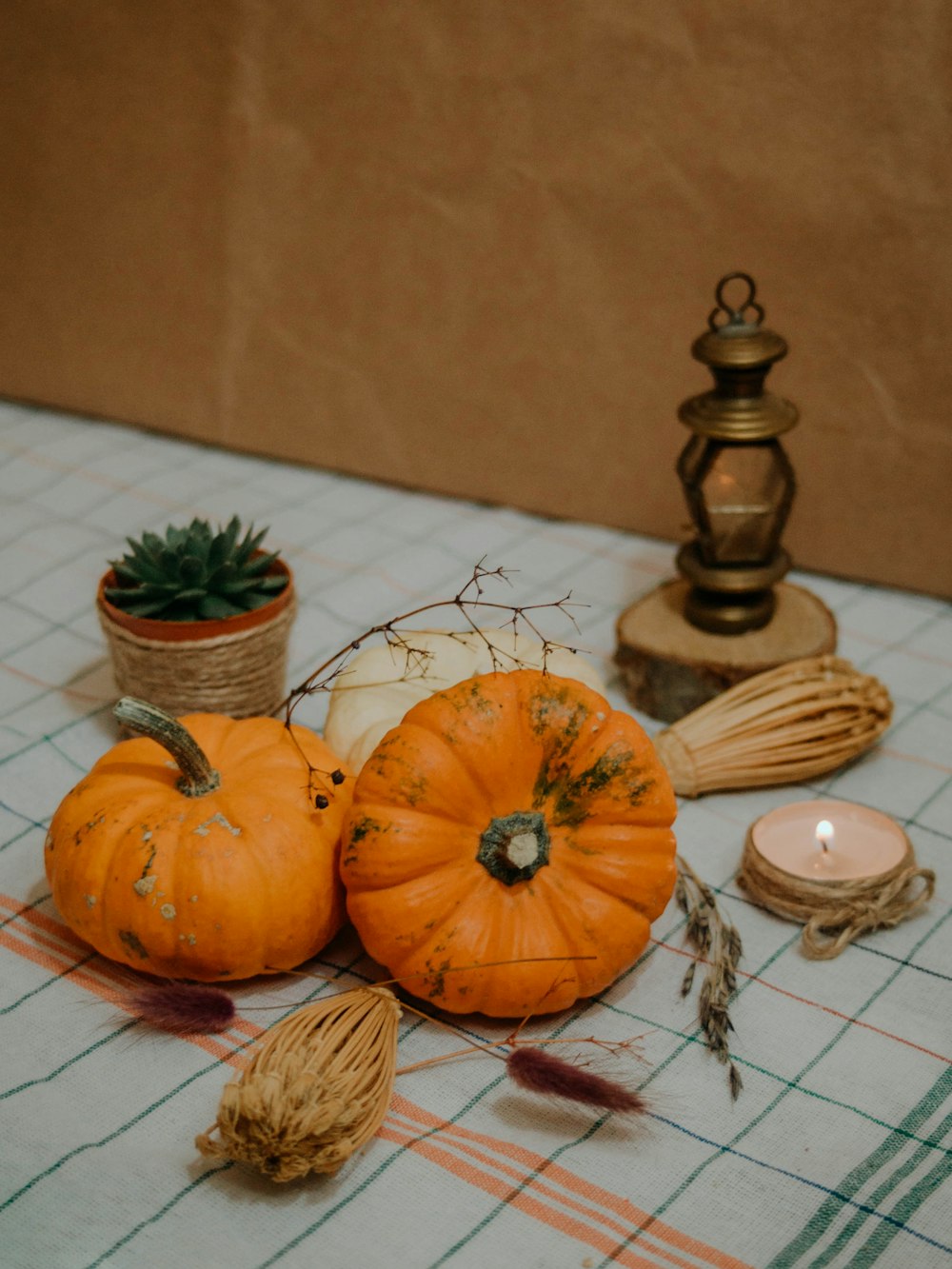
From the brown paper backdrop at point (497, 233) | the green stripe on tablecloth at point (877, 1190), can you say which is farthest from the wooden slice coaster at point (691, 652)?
the green stripe on tablecloth at point (877, 1190)

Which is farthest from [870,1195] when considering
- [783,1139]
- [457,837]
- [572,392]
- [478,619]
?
[572,392]

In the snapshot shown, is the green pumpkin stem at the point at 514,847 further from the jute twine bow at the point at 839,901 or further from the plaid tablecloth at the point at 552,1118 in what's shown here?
the jute twine bow at the point at 839,901

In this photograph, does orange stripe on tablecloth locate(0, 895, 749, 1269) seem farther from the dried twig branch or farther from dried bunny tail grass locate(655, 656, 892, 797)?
dried bunny tail grass locate(655, 656, 892, 797)

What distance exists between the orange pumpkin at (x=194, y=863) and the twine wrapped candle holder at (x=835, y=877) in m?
0.48

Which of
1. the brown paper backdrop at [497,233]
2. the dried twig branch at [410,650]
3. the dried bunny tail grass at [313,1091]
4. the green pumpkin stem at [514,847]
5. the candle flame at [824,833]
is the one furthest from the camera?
the brown paper backdrop at [497,233]

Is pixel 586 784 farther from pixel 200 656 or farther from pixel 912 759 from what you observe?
pixel 912 759

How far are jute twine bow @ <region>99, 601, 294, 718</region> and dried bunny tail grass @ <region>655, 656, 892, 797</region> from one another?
513 mm

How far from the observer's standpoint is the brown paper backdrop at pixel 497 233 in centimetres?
201

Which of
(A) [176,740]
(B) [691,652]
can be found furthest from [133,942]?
(B) [691,652]

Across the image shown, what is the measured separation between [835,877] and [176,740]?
2.36 ft

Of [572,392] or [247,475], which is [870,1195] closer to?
[572,392]

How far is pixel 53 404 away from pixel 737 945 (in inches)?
81.4

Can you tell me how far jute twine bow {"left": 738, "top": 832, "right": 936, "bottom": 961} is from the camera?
4.69 ft

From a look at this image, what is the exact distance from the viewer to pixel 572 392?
7.72 ft
